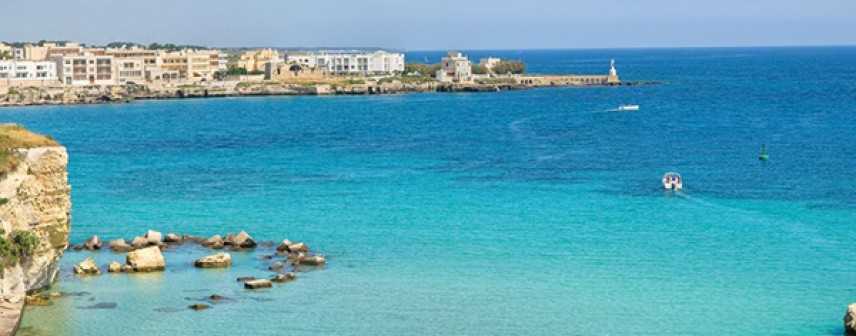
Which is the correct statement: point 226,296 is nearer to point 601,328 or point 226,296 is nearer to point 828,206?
point 601,328

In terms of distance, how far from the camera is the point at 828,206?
4825cm

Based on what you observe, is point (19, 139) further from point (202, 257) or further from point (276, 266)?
point (276, 266)

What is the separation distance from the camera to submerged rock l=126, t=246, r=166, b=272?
37594 millimetres

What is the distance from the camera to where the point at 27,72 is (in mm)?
145000

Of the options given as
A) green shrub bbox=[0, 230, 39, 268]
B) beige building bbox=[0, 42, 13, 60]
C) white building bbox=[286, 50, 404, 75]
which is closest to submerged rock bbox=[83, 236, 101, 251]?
green shrub bbox=[0, 230, 39, 268]

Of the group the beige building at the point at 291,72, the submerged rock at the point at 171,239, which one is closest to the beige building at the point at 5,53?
the beige building at the point at 291,72

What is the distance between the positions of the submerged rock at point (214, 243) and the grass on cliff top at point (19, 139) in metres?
7.45

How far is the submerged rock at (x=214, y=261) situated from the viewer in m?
38.3

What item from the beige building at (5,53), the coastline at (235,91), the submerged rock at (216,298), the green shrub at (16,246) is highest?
the beige building at (5,53)

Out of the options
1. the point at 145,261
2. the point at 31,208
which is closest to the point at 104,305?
the point at 31,208

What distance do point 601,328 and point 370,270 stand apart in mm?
8764

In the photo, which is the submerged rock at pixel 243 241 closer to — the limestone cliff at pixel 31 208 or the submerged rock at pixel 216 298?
the submerged rock at pixel 216 298

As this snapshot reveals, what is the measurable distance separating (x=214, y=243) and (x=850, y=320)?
20.0m

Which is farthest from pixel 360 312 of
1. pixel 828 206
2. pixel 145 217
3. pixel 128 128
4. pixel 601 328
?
pixel 128 128
